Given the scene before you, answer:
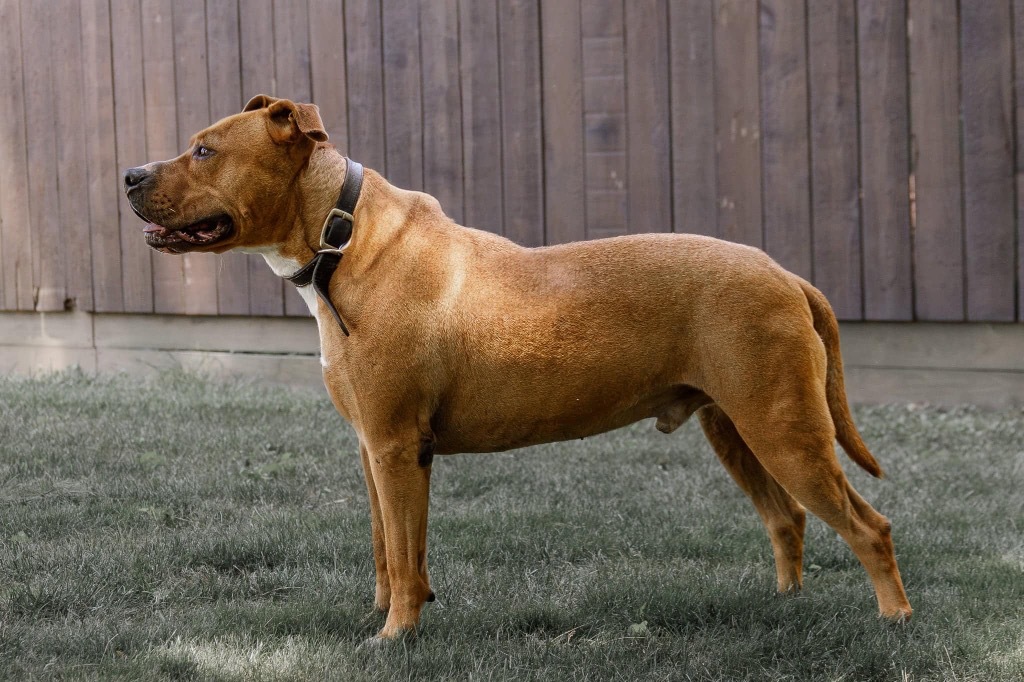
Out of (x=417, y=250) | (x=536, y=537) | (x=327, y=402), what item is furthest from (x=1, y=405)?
(x=417, y=250)

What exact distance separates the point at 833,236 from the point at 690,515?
9.15ft

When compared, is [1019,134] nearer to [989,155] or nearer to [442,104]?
[989,155]

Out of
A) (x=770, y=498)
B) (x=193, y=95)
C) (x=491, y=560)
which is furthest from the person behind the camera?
(x=193, y=95)

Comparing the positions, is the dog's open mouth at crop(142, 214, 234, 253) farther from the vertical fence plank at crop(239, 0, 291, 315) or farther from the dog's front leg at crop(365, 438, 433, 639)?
the vertical fence plank at crop(239, 0, 291, 315)

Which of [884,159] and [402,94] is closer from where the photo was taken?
[884,159]

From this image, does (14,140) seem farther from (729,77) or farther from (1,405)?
(729,77)

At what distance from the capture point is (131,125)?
29.5 ft

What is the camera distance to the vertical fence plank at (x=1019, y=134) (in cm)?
655

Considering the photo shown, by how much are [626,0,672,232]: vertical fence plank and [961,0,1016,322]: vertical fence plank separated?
1879 millimetres

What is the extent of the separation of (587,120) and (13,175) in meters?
5.28

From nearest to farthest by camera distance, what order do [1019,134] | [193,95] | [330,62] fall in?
[1019,134] < [330,62] < [193,95]

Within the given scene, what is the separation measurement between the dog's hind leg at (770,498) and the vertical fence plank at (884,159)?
133 inches

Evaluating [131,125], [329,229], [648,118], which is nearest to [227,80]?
[131,125]

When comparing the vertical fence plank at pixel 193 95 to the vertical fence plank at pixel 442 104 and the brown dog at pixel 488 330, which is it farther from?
the brown dog at pixel 488 330
